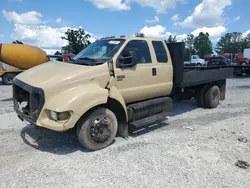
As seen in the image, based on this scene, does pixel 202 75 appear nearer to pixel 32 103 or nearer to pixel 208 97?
pixel 208 97

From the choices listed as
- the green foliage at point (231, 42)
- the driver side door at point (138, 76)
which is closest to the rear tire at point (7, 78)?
the driver side door at point (138, 76)

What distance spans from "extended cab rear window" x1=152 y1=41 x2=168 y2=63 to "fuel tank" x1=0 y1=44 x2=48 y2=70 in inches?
396

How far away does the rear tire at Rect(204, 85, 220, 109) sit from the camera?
8.01m

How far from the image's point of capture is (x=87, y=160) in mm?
4250

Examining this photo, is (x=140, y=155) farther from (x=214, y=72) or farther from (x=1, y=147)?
(x=214, y=72)

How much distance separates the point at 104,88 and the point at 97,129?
2.68ft

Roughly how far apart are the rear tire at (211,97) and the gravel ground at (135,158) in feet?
5.55

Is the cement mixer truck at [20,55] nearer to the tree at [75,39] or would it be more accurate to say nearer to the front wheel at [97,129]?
the front wheel at [97,129]

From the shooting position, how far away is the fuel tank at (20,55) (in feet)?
44.3

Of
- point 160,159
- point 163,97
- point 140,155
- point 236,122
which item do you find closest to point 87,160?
point 140,155

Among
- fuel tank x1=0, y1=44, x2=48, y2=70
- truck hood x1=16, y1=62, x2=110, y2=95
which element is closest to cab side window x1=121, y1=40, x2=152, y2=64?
truck hood x1=16, y1=62, x2=110, y2=95

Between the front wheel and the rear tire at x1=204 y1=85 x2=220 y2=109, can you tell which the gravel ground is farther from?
the rear tire at x1=204 y1=85 x2=220 y2=109

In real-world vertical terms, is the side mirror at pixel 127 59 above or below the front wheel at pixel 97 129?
above

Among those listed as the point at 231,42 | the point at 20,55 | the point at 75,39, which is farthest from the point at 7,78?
the point at 231,42
